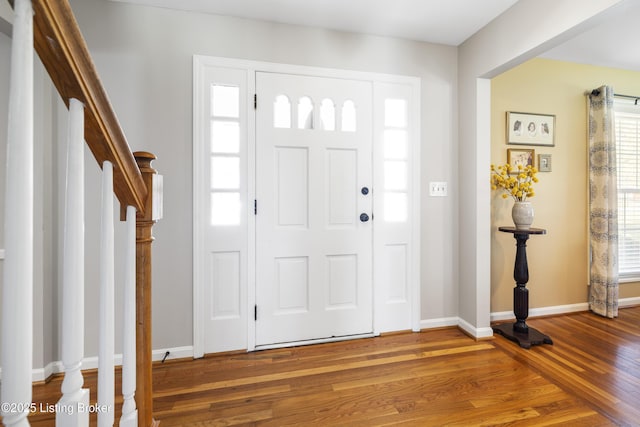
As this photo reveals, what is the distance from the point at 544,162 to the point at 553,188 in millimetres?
272

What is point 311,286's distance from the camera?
231cm

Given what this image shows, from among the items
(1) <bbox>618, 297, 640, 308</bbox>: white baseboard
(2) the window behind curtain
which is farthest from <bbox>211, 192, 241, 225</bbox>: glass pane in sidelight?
(1) <bbox>618, 297, 640, 308</bbox>: white baseboard

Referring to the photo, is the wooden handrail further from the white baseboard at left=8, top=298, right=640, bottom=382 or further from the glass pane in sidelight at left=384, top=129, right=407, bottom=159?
the glass pane in sidelight at left=384, top=129, right=407, bottom=159

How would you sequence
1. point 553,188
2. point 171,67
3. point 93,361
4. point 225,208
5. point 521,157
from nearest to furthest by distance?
point 93,361, point 171,67, point 225,208, point 521,157, point 553,188

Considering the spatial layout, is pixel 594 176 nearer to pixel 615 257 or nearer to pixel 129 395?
pixel 615 257

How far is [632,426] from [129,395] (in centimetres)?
220

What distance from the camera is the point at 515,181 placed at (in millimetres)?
2447

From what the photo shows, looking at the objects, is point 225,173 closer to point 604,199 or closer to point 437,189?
point 437,189

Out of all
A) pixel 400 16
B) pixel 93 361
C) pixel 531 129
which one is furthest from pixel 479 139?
pixel 93 361

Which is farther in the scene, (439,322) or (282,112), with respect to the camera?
(439,322)

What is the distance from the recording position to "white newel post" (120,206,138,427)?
0.87 m

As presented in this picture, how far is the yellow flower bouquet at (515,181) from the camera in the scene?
2.44m

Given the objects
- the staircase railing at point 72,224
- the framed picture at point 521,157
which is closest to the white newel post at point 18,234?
the staircase railing at point 72,224

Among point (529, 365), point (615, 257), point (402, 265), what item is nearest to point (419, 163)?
point (402, 265)
